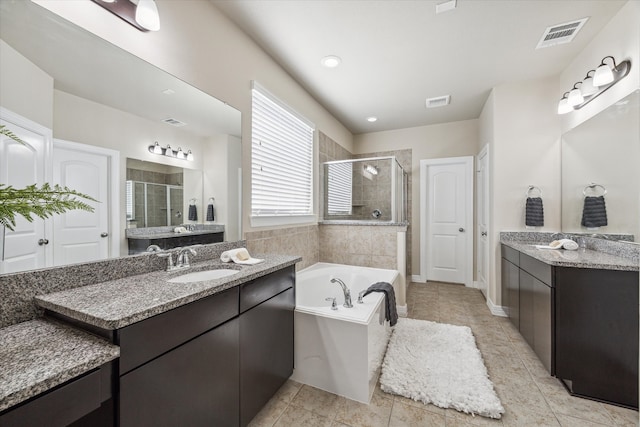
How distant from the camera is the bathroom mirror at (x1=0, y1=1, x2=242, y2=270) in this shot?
40.4 inches

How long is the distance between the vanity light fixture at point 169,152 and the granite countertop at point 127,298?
2.30 ft

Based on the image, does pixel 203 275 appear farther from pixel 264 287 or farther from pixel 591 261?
pixel 591 261

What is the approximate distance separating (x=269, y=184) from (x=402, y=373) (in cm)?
189

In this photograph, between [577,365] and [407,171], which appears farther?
[407,171]

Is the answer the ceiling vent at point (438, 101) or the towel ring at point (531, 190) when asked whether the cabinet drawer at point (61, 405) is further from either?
the ceiling vent at point (438, 101)

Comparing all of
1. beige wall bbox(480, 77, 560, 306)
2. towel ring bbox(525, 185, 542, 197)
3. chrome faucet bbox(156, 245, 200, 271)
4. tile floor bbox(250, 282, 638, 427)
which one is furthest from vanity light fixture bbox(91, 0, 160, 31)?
towel ring bbox(525, 185, 542, 197)

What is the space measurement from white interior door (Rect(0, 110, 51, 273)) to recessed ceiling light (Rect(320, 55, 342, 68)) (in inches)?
85.8

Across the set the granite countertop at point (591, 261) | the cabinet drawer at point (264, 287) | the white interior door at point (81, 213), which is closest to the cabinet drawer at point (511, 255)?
the granite countertop at point (591, 261)

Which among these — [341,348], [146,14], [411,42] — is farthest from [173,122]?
[411,42]

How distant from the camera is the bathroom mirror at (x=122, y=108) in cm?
103

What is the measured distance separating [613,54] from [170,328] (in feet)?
11.2

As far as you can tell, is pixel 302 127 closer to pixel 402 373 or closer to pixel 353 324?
pixel 353 324

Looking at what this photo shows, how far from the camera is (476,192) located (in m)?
4.10

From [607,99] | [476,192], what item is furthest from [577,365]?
[476,192]
